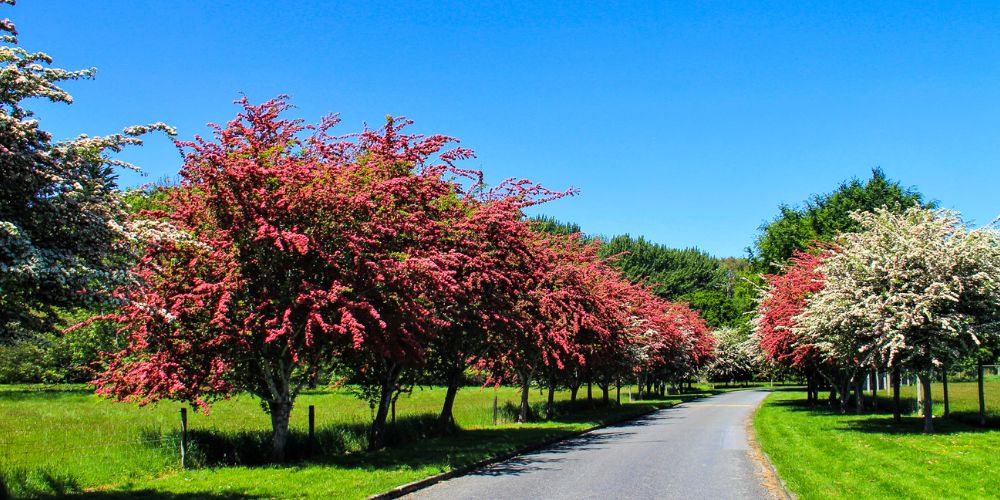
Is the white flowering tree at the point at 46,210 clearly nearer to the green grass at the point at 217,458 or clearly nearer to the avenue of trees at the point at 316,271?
the avenue of trees at the point at 316,271

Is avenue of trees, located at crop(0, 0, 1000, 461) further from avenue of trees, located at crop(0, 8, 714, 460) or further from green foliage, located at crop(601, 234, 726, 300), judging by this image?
green foliage, located at crop(601, 234, 726, 300)

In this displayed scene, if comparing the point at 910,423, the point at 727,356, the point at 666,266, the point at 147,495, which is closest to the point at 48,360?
the point at 147,495

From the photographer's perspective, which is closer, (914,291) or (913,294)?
(913,294)

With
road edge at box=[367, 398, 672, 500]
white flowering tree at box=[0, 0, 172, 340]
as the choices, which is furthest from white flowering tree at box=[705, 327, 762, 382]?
white flowering tree at box=[0, 0, 172, 340]

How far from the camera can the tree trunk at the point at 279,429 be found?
15.5 m

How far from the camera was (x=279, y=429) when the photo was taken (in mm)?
15562

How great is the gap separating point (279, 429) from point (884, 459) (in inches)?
481

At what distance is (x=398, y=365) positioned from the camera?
19.6 meters

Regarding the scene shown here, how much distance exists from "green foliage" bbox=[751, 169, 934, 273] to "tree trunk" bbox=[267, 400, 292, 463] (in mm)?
39200

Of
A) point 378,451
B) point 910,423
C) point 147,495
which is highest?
point 147,495

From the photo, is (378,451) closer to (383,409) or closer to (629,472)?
(383,409)

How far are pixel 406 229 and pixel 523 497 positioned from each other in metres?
6.43

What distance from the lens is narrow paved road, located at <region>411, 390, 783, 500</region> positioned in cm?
1215

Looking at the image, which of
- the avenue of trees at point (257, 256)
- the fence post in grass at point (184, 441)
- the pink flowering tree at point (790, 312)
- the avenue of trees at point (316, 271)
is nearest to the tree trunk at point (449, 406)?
the avenue of trees at point (316, 271)
